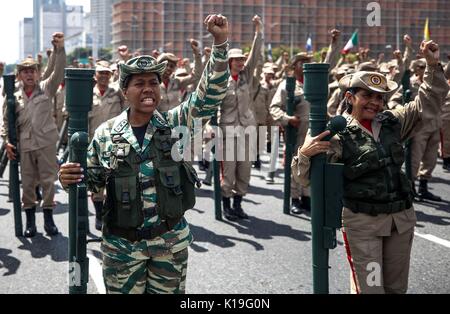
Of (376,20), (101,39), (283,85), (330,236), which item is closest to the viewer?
(330,236)

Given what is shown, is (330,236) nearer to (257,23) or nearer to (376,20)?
Result: (376,20)

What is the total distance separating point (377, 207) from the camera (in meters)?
4.33

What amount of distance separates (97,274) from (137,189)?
304 centimetres

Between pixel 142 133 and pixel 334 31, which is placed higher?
pixel 334 31

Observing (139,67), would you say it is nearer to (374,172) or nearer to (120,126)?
(120,126)

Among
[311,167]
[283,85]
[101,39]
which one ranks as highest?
[101,39]

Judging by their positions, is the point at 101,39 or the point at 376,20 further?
the point at 101,39

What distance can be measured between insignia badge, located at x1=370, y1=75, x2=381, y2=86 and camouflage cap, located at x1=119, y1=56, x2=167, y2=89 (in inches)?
59.0

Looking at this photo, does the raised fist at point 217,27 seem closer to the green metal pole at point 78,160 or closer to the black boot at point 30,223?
the green metal pole at point 78,160

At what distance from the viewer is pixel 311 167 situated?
3.69m

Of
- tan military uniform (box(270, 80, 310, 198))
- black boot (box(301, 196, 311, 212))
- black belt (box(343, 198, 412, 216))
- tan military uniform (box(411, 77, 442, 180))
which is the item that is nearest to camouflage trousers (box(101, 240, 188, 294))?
black belt (box(343, 198, 412, 216))

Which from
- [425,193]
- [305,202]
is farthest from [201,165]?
[425,193]

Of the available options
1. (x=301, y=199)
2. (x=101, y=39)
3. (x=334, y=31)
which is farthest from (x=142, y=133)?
(x=101, y=39)
